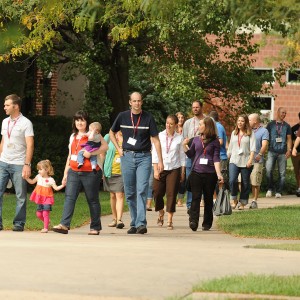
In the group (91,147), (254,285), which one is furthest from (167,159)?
(254,285)

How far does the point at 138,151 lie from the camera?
16328 millimetres

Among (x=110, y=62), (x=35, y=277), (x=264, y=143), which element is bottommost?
(x=35, y=277)

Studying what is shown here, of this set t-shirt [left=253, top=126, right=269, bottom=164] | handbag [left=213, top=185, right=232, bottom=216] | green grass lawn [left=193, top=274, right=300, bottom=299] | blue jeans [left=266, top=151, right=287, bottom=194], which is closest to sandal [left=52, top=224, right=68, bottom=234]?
handbag [left=213, top=185, right=232, bottom=216]

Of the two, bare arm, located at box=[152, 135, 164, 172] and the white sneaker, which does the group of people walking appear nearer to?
bare arm, located at box=[152, 135, 164, 172]

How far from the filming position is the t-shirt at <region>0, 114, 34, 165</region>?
1656 centimetres

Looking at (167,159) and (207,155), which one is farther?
(167,159)

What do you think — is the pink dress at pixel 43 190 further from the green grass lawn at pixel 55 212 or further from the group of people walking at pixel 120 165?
the green grass lawn at pixel 55 212

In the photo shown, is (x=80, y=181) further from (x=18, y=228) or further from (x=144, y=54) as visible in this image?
(x=144, y=54)

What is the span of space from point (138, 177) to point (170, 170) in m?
1.60

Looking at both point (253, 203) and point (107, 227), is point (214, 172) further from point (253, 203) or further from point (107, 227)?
point (253, 203)

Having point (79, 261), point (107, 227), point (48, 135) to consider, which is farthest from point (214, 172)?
point (48, 135)

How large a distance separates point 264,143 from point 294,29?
12.2 m

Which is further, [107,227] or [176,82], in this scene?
[176,82]

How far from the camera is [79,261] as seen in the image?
11352 millimetres
